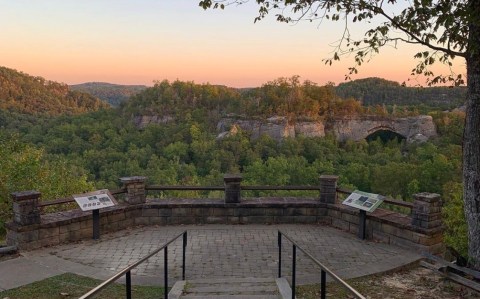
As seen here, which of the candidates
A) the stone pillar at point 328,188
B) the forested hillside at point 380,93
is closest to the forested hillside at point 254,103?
the forested hillside at point 380,93

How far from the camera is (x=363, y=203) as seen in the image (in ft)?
29.0

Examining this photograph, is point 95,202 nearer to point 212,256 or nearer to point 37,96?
point 212,256

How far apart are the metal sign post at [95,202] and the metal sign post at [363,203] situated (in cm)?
526

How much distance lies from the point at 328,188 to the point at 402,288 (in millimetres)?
4139

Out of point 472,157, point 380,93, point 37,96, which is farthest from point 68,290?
point 380,93

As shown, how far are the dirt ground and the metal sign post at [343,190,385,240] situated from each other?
1.80 m

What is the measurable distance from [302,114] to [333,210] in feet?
302

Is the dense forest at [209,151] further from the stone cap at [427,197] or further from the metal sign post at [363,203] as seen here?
the stone cap at [427,197]

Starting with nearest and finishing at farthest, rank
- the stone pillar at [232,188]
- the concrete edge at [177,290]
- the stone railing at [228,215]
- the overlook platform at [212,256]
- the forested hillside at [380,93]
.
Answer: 1. the concrete edge at [177,290]
2. the overlook platform at [212,256]
3. the stone railing at [228,215]
4. the stone pillar at [232,188]
5. the forested hillside at [380,93]

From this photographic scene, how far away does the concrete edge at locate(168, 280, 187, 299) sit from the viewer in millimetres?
5604

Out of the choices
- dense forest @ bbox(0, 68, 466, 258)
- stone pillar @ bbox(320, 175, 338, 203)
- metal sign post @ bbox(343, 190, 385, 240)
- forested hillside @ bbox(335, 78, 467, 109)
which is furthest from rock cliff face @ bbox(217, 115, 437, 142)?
metal sign post @ bbox(343, 190, 385, 240)

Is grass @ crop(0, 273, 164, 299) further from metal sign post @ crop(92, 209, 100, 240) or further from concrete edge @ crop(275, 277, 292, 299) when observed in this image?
metal sign post @ crop(92, 209, 100, 240)

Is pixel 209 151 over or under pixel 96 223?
under

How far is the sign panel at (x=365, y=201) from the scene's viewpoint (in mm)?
8625
